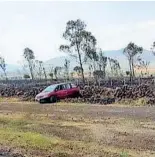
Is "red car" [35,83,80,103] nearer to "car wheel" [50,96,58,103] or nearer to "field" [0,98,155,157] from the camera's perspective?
"car wheel" [50,96,58,103]

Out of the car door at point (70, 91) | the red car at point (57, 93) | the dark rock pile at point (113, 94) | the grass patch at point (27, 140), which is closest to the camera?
the grass patch at point (27, 140)

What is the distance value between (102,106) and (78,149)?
13.5 metres

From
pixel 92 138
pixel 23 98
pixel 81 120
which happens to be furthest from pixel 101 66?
pixel 92 138

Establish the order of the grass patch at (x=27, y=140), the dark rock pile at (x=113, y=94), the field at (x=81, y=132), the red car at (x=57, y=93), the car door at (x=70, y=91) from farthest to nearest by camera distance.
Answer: the car door at (x=70, y=91) → the red car at (x=57, y=93) → the dark rock pile at (x=113, y=94) → the grass patch at (x=27, y=140) → the field at (x=81, y=132)

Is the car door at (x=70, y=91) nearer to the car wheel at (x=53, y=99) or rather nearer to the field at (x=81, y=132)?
the car wheel at (x=53, y=99)

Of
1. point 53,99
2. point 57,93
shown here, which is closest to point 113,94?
point 57,93

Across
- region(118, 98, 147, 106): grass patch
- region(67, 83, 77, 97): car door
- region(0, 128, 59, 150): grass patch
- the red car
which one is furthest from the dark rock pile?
region(0, 128, 59, 150): grass patch

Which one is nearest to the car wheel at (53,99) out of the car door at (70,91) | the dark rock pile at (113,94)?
the car door at (70,91)

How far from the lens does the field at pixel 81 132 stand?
648 inches

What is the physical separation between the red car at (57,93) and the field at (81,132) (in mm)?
6549

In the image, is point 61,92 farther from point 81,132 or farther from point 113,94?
point 81,132

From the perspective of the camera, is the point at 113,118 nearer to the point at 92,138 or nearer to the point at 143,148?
the point at 92,138

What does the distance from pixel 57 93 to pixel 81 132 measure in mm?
16520

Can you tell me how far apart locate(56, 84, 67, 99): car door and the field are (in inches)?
282
